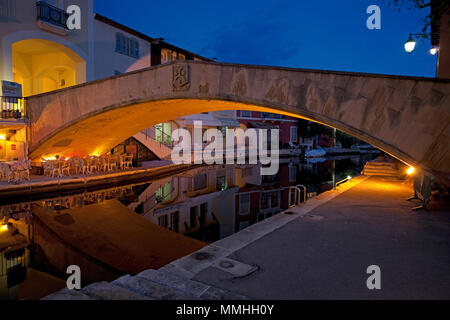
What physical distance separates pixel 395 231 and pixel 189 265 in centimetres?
381

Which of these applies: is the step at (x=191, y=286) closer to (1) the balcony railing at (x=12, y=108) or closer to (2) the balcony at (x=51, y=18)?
(1) the balcony railing at (x=12, y=108)

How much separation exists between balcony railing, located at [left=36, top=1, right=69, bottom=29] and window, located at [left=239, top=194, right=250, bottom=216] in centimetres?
1349

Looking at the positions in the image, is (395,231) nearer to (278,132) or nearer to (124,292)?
(124,292)

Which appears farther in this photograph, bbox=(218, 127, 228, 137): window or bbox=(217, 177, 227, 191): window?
bbox=(218, 127, 228, 137): window

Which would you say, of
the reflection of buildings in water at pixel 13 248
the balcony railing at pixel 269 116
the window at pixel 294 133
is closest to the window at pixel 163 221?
the reflection of buildings in water at pixel 13 248

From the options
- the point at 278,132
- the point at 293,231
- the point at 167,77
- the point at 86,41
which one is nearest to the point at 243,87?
the point at 167,77

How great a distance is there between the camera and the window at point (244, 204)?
9.76 metres

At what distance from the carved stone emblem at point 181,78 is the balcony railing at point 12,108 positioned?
26.9 ft

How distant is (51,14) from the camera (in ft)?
50.3

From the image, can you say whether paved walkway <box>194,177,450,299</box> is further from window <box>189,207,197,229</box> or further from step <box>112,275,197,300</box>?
window <box>189,207,197,229</box>

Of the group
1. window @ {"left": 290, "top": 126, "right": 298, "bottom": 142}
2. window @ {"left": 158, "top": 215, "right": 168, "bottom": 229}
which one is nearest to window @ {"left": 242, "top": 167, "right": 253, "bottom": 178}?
window @ {"left": 158, "top": 215, "right": 168, "bottom": 229}

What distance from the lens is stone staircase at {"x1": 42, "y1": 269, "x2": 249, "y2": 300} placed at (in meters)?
2.61

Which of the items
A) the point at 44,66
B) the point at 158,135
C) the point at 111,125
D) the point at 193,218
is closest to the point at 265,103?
the point at 193,218

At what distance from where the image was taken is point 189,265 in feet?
12.1
